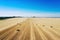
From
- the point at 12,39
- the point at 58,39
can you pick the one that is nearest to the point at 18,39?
the point at 12,39

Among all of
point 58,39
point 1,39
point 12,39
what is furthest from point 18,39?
point 58,39

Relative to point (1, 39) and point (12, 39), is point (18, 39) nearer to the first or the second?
point (12, 39)

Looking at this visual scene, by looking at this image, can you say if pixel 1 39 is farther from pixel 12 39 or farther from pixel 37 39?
pixel 37 39

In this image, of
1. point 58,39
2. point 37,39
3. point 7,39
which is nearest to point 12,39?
point 7,39

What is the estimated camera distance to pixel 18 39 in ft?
25.2

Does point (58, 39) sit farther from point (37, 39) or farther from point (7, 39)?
point (7, 39)

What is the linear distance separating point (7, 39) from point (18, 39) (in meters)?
0.85

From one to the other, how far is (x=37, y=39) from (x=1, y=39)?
2.81m

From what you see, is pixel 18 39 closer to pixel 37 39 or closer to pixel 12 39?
pixel 12 39

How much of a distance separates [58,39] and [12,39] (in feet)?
12.2

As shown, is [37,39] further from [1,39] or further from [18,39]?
[1,39]

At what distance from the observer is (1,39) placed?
748 cm

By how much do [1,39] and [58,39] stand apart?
14.9 ft

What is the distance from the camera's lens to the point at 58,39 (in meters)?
7.92
